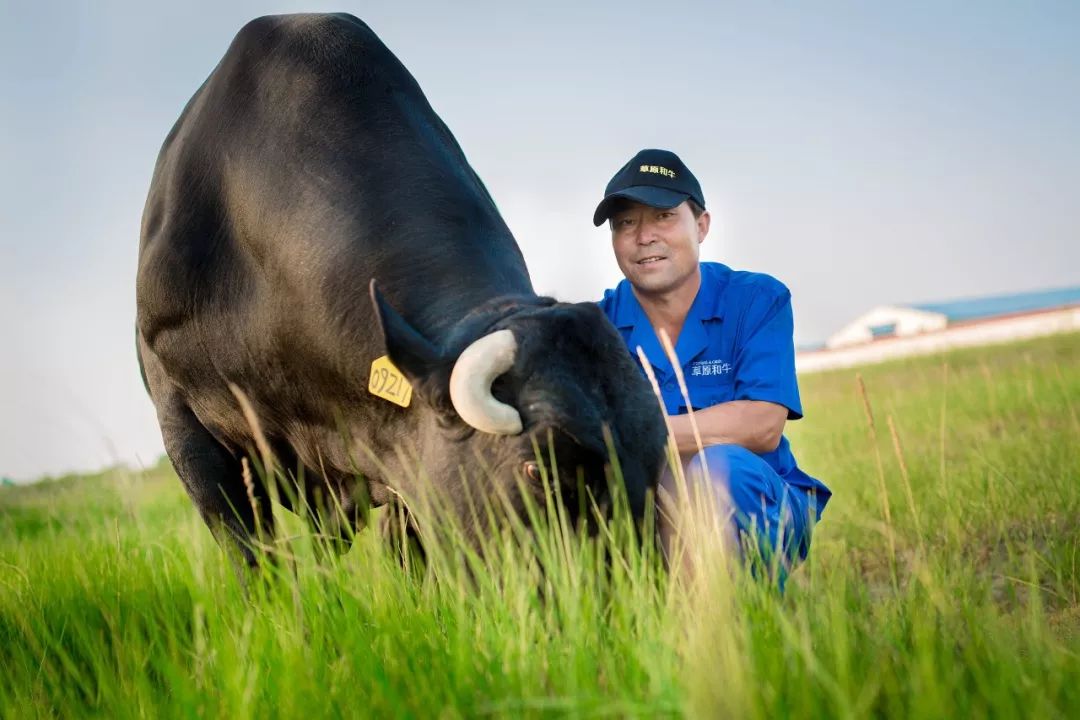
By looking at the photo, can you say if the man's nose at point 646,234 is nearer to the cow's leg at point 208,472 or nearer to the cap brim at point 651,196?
the cap brim at point 651,196

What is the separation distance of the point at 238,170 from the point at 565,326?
2.11 m

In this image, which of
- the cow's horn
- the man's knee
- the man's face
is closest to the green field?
the cow's horn

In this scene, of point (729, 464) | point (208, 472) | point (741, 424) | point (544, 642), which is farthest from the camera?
point (208, 472)

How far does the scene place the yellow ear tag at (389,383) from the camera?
3451 millimetres

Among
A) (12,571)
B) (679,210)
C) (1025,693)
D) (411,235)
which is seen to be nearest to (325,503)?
(12,571)

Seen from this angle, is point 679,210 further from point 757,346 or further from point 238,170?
point 238,170

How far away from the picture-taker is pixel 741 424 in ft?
13.1

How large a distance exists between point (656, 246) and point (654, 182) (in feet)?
0.91

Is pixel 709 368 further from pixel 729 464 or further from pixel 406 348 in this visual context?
pixel 406 348

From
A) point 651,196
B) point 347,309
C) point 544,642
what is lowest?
point 544,642

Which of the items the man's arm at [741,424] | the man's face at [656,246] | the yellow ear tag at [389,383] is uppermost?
the man's face at [656,246]

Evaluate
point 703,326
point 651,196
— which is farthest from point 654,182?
point 703,326

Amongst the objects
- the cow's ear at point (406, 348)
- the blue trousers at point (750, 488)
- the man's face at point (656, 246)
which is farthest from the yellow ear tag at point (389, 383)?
the man's face at point (656, 246)

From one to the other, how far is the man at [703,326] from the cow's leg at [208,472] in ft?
6.86
